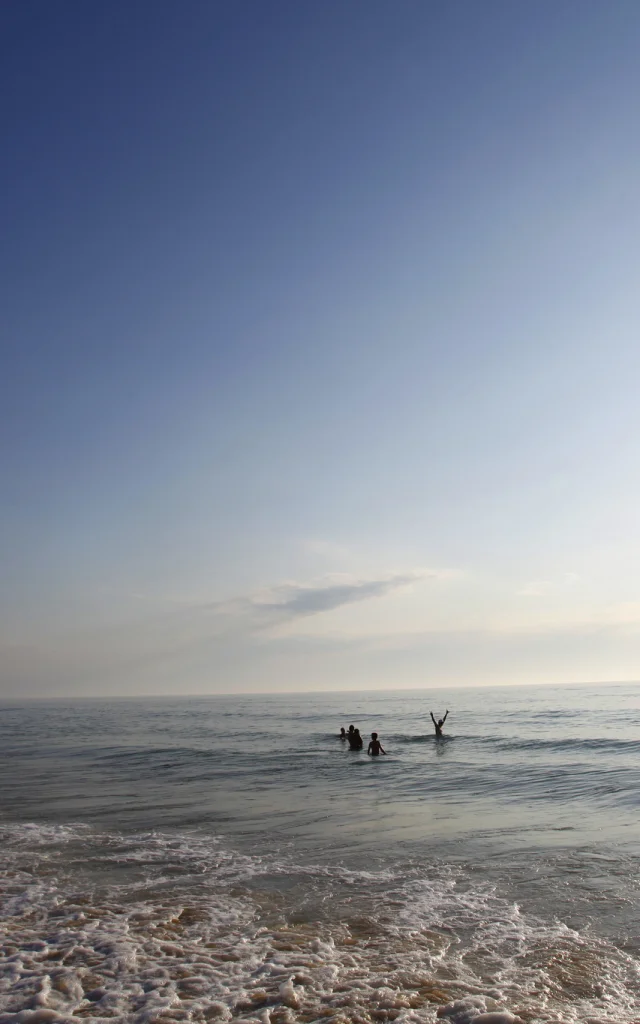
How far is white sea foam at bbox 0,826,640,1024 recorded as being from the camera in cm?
719

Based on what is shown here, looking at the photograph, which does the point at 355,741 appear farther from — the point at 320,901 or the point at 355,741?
the point at 320,901

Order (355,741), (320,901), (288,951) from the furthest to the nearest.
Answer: (355,741) < (320,901) < (288,951)

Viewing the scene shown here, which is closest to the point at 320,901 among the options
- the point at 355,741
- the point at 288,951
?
the point at 288,951

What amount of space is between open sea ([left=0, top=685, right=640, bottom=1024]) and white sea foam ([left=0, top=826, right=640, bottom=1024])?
4cm

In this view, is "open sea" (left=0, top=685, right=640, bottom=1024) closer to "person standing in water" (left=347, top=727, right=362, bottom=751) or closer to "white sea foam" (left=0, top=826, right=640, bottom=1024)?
"white sea foam" (left=0, top=826, right=640, bottom=1024)

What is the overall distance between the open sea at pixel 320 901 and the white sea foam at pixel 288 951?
0.04 m

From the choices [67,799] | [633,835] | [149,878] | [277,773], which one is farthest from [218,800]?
[633,835]

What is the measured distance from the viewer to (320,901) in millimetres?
11211

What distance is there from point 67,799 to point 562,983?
19459 millimetres

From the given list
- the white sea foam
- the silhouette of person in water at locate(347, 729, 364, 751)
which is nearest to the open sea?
the white sea foam

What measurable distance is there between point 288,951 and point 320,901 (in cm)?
246

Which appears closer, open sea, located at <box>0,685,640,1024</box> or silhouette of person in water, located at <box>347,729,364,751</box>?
open sea, located at <box>0,685,640,1024</box>

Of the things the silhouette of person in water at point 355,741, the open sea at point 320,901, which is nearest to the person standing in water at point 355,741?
the silhouette of person in water at point 355,741

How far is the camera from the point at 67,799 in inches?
891
